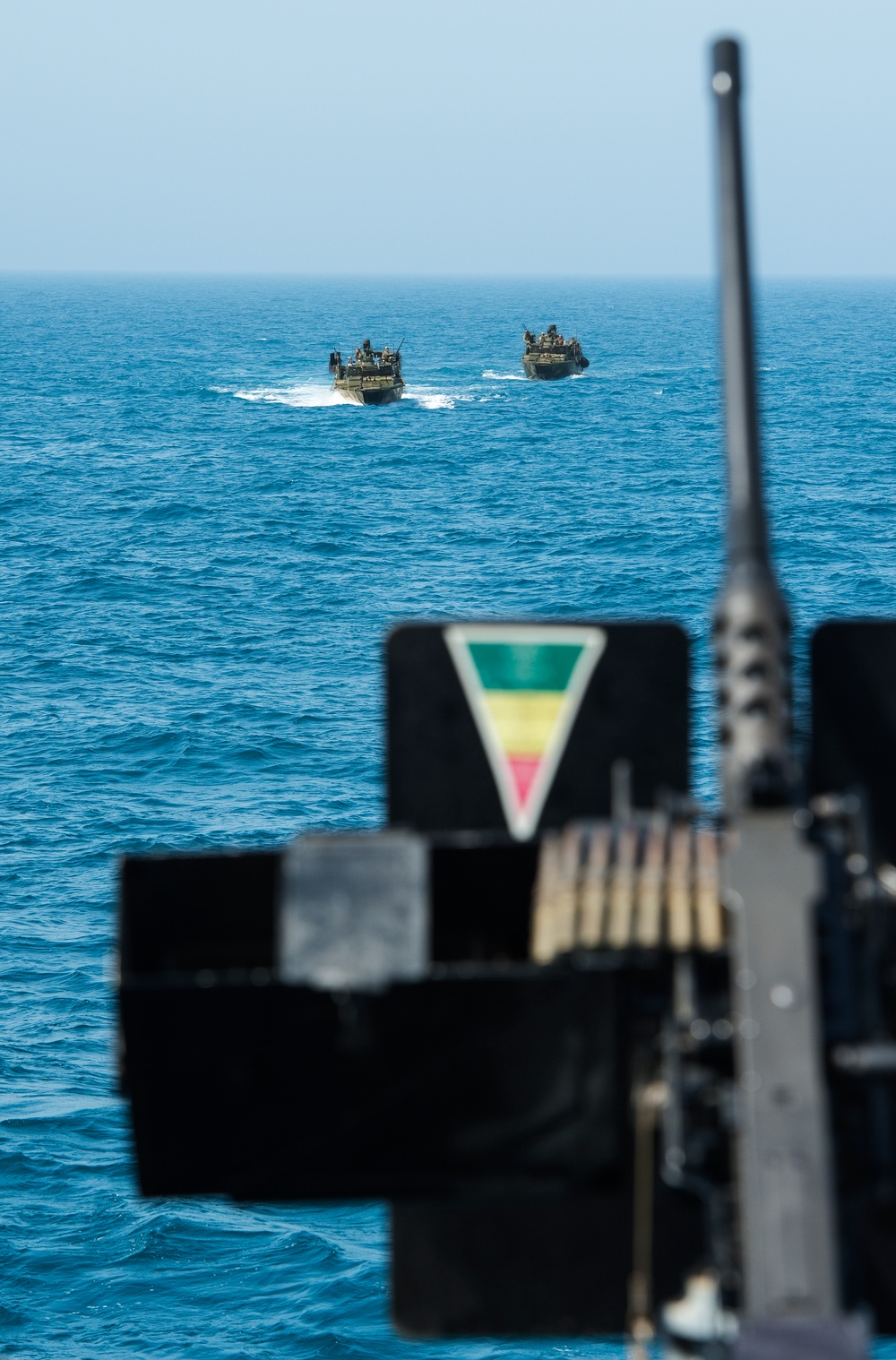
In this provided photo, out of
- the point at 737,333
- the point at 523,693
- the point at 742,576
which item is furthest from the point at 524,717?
the point at 737,333

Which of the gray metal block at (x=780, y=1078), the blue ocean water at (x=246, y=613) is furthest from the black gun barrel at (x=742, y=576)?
the blue ocean water at (x=246, y=613)

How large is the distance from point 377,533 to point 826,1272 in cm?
7706

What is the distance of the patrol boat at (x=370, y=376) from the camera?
116 m

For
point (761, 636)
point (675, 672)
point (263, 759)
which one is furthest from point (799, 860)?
point (263, 759)

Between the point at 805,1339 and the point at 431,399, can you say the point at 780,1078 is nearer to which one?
the point at 805,1339

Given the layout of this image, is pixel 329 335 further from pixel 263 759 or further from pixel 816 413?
pixel 263 759

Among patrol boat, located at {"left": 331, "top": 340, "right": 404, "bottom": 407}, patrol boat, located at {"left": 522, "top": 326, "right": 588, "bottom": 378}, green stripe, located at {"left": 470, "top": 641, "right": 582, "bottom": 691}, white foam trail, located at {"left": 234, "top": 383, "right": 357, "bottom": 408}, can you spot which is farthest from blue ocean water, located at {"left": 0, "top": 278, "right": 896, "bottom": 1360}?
green stripe, located at {"left": 470, "top": 641, "right": 582, "bottom": 691}

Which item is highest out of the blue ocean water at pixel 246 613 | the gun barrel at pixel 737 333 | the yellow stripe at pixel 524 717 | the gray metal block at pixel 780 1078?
the gun barrel at pixel 737 333

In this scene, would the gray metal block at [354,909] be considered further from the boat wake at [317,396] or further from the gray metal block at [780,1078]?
the boat wake at [317,396]

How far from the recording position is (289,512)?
281 feet

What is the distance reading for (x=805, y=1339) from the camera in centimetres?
268

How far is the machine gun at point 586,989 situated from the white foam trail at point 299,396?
125 metres

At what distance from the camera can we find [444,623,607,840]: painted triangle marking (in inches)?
154

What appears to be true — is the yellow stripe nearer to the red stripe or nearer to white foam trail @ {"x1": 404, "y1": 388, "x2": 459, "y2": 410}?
the red stripe
